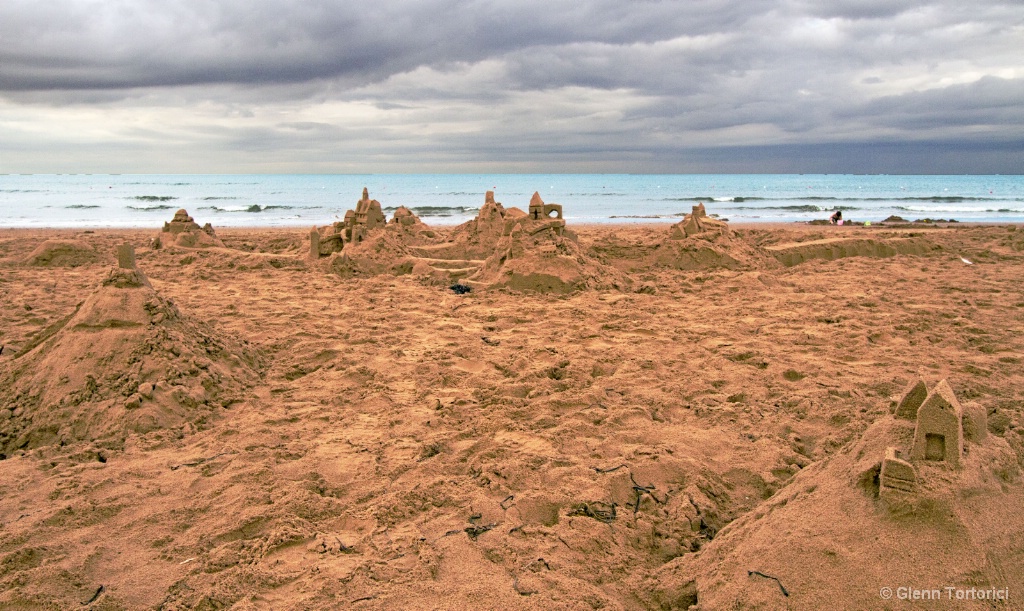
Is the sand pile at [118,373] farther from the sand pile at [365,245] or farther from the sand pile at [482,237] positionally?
the sand pile at [482,237]

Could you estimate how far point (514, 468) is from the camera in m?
3.47

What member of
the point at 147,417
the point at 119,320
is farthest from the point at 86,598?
the point at 119,320

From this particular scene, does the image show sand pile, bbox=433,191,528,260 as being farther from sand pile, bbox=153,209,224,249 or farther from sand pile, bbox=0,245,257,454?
sand pile, bbox=0,245,257,454

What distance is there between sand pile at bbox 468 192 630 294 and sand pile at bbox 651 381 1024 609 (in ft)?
19.8

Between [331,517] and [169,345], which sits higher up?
[169,345]

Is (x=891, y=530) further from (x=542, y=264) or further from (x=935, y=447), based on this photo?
(x=542, y=264)

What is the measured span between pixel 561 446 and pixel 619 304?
4.23m

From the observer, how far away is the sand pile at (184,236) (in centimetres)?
1229

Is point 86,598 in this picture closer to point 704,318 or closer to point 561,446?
point 561,446

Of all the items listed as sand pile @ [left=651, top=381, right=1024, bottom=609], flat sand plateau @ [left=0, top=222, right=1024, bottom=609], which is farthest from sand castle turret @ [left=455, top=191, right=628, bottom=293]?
sand pile @ [left=651, top=381, right=1024, bottom=609]

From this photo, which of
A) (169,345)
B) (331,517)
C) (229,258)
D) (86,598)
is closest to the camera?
(86,598)

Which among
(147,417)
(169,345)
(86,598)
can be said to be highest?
(169,345)

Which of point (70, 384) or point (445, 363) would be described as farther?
point (445, 363)

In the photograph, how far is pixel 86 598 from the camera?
248 centimetres
